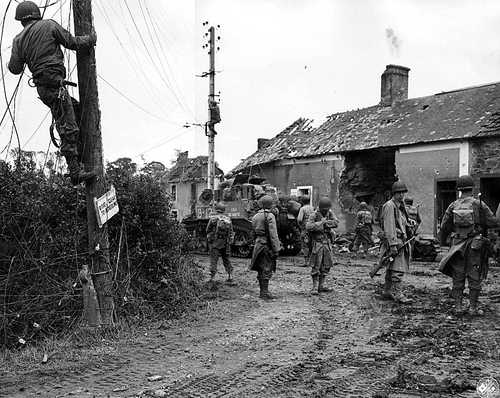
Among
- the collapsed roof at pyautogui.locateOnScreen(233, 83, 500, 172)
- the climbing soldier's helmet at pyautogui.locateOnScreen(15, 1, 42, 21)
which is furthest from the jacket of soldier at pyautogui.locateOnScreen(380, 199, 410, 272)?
the collapsed roof at pyautogui.locateOnScreen(233, 83, 500, 172)

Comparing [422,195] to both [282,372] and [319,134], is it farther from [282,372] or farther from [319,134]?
[282,372]

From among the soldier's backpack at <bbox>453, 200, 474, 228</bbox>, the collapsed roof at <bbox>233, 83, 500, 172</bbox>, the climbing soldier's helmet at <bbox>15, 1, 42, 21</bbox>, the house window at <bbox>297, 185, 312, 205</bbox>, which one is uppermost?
the collapsed roof at <bbox>233, 83, 500, 172</bbox>

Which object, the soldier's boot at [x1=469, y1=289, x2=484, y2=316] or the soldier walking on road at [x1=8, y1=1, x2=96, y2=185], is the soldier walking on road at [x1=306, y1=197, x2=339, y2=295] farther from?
the soldier walking on road at [x1=8, y1=1, x2=96, y2=185]

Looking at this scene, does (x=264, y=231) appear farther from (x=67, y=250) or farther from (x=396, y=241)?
(x=67, y=250)

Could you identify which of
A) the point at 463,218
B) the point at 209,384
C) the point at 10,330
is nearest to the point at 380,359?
the point at 209,384

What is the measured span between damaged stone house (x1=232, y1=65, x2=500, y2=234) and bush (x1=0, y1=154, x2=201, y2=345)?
14.2 m

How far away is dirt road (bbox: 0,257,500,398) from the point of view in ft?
16.3

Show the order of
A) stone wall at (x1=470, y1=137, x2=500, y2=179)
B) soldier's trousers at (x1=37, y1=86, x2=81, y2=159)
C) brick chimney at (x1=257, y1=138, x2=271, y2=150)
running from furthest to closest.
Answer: brick chimney at (x1=257, y1=138, x2=271, y2=150)
stone wall at (x1=470, y1=137, x2=500, y2=179)
soldier's trousers at (x1=37, y1=86, x2=81, y2=159)

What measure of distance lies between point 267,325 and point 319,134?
22028 millimetres

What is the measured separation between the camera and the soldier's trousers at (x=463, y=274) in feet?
26.5

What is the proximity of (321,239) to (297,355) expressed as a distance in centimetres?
448

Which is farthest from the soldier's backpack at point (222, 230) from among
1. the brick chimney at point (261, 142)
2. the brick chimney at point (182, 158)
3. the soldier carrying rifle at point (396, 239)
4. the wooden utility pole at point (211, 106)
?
the brick chimney at point (182, 158)

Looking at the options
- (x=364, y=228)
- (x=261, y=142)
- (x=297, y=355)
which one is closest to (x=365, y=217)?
(x=364, y=228)

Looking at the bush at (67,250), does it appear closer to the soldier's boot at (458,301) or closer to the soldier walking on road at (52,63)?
the soldier walking on road at (52,63)
